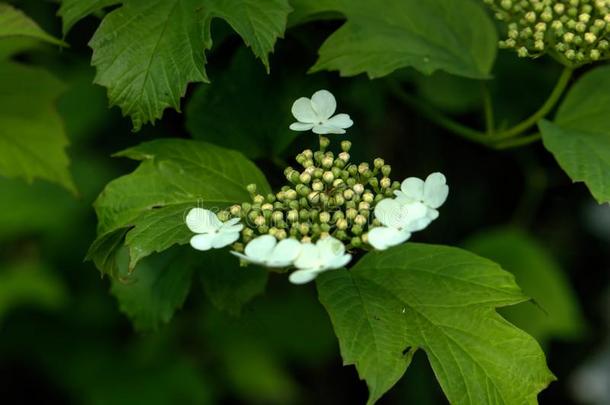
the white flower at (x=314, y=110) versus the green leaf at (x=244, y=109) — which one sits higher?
the white flower at (x=314, y=110)

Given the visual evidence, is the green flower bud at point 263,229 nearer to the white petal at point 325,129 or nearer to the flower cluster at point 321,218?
the flower cluster at point 321,218

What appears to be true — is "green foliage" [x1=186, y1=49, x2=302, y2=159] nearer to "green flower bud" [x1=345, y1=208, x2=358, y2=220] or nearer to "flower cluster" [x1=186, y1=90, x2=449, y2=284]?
"flower cluster" [x1=186, y1=90, x2=449, y2=284]

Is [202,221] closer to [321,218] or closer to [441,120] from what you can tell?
[321,218]

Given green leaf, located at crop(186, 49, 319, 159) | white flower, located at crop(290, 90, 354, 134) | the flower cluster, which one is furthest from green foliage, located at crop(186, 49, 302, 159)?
the flower cluster

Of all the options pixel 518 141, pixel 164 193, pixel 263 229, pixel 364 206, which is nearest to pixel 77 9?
pixel 164 193

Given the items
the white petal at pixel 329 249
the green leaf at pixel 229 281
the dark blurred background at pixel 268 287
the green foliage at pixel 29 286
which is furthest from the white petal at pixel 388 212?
the green foliage at pixel 29 286

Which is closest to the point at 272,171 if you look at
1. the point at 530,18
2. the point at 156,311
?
the point at 156,311
